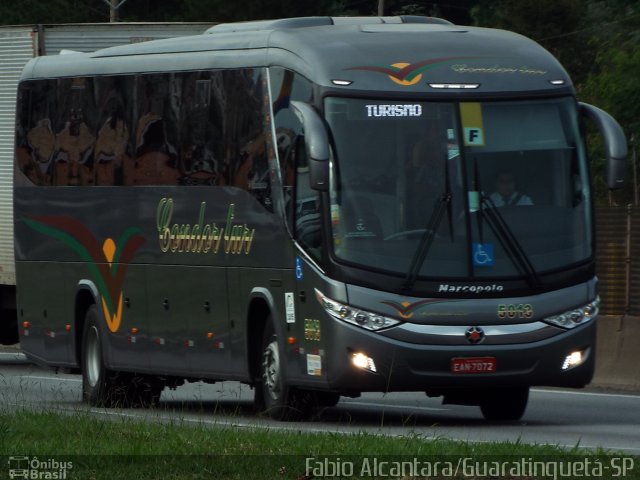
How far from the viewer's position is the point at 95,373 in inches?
853

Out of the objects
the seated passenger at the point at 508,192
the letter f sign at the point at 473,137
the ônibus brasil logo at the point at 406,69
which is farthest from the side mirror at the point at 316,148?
the seated passenger at the point at 508,192

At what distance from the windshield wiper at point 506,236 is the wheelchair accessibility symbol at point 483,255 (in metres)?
0.14

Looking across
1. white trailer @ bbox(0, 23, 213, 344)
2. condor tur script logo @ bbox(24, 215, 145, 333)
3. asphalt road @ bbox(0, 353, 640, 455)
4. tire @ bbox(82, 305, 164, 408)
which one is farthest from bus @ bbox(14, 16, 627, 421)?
white trailer @ bbox(0, 23, 213, 344)

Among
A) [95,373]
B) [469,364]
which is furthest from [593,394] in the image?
[469,364]

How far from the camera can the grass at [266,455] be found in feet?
36.0

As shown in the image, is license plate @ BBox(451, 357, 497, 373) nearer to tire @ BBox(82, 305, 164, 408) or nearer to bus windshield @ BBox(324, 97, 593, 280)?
bus windshield @ BBox(324, 97, 593, 280)

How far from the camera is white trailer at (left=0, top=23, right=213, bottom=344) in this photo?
25.8m

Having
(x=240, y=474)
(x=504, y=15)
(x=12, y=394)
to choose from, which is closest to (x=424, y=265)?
(x=240, y=474)

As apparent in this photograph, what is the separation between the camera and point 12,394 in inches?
900

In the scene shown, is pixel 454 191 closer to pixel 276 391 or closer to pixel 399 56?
pixel 399 56

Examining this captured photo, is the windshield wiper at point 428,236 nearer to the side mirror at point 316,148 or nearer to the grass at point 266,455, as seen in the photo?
the side mirror at point 316,148

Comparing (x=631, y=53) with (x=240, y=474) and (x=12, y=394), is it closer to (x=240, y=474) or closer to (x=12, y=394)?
(x=12, y=394)

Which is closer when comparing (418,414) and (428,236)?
(428,236)

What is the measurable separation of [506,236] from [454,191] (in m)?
0.59
